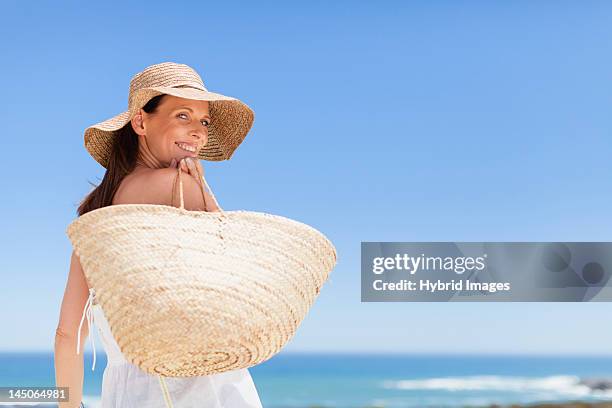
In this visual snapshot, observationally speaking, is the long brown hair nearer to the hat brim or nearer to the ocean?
the hat brim

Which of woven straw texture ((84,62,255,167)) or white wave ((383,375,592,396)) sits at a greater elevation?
white wave ((383,375,592,396))

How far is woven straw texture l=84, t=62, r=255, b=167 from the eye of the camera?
173 centimetres

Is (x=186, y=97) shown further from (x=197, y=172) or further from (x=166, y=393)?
(x=166, y=393)

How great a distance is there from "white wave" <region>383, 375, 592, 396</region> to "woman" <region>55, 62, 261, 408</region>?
15735mm

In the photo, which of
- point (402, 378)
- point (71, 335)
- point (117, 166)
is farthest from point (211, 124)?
point (402, 378)

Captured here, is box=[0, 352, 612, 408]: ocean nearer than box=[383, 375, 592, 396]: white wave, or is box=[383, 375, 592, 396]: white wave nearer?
box=[0, 352, 612, 408]: ocean

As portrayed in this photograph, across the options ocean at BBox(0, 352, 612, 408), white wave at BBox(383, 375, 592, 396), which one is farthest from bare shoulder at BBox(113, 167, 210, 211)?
white wave at BBox(383, 375, 592, 396)

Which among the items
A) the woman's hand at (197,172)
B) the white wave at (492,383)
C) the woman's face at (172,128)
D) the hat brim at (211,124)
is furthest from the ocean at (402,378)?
the woman's hand at (197,172)

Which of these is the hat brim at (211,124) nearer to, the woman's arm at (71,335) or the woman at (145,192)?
the woman at (145,192)

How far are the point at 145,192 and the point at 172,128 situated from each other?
0.58 feet

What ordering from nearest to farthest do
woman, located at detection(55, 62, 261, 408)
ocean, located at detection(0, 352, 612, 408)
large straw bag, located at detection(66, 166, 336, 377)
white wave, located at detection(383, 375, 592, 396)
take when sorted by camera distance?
large straw bag, located at detection(66, 166, 336, 377), woman, located at detection(55, 62, 261, 408), ocean, located at detection(0, 352, 612, 408), white wave, located at detection(383, 375, 592, 396)

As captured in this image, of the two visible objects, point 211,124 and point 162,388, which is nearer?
point 162,388

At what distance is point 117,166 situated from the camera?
72.9 inches

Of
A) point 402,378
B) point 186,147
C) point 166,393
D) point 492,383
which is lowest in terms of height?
point 166,393
